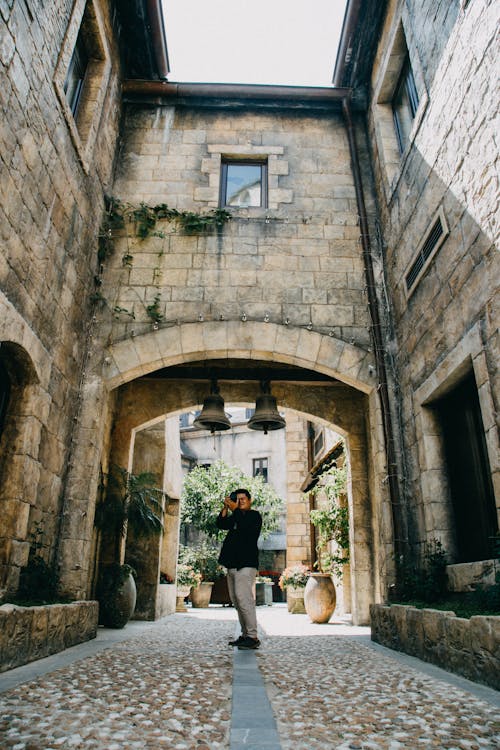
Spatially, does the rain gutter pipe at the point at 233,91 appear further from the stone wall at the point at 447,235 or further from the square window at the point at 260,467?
the square window at the point at 260,467

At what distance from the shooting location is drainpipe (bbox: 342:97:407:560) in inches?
199

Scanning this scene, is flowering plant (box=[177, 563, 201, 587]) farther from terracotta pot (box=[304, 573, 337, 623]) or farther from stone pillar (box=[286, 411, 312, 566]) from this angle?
terracotta pot (box=[304, 573, 337, 623])

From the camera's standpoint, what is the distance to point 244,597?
433 centimetres

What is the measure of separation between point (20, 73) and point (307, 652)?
502 centimetres

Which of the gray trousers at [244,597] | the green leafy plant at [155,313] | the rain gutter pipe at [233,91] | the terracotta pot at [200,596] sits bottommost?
the terracotta pot at [200,596]

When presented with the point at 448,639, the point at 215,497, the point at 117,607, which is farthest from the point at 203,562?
the point at 448,639

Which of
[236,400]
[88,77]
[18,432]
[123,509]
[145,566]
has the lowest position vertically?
[145,566]

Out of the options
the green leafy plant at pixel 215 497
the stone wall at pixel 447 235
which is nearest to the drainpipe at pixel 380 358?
the stone wall at pixel 447 235

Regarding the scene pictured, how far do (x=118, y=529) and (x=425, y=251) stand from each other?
15.2 feet

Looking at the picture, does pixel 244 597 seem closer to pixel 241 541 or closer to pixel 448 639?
pixel 241 541

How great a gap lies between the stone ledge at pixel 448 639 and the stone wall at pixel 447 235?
0.75 m

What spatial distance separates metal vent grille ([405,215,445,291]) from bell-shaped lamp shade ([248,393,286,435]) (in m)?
1.93

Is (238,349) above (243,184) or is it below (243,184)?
below

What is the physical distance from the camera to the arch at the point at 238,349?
577 centimetres
